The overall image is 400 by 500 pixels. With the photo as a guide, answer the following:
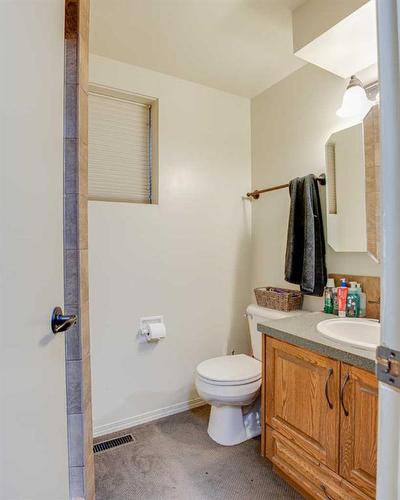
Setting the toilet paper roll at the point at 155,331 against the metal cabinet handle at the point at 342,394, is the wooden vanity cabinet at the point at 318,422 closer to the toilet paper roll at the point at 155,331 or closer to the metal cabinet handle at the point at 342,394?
the metal cabinet handle at the point at 342,394

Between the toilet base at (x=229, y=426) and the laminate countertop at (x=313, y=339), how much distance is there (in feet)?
2.10

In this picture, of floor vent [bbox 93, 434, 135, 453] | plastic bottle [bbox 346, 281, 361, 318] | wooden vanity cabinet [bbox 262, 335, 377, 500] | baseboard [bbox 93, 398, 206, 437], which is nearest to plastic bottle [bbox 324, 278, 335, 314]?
plastic bottle [bbox 346, 281, 361, 318]

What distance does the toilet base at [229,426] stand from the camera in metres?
1.85

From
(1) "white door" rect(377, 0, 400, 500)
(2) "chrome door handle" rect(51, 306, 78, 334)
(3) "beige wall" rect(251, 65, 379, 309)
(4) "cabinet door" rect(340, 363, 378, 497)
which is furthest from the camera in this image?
(3) "beige wall" rect(251, 65, 379, 309)

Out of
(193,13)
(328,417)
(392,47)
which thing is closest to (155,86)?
(193,13)

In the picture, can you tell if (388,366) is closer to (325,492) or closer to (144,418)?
(325,492)

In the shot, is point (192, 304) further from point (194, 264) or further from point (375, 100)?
point (375, 100)

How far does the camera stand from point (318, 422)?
1.31m

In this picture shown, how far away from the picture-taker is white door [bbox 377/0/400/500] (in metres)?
0.42

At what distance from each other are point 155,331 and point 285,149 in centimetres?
160

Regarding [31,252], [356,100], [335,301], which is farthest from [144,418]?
[356,100]

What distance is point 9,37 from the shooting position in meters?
0.60

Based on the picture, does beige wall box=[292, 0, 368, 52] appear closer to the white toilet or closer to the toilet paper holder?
the white toilet

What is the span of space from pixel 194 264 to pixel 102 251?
0.69 meters
